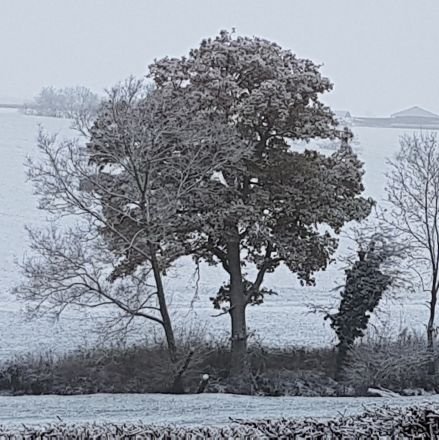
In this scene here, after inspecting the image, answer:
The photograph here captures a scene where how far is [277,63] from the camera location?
28.0 ft

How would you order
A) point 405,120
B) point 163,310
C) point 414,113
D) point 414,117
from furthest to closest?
1. point 414,113
2. point 405,120
3. point 414,117
4. point 163,310

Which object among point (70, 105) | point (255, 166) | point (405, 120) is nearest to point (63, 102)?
point (70, 105)

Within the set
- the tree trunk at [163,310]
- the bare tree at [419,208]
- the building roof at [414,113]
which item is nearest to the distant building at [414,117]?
the building roof at [414,113]

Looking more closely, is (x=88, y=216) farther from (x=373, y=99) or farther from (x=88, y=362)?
(x=373, y=99)

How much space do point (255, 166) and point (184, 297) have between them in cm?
371

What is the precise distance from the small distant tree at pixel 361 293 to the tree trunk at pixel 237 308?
3.68 feet

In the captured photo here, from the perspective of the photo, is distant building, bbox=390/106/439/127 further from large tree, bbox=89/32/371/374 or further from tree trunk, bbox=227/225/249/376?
tree trunk, bbox=227/225/249/376

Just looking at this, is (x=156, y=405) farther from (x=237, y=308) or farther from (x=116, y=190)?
(x=116, y=190)

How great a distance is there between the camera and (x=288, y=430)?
266 cm

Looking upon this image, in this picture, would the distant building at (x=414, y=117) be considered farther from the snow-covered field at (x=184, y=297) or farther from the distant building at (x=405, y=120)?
the snow-covered field at (x=184, y=297)

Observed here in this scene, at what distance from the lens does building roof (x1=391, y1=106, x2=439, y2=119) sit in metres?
14.9

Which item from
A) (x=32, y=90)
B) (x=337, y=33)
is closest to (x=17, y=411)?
(x=32, y=90)

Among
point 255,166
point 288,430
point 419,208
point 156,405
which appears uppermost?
point 255,166

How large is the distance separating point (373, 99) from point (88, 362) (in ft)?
33.6
